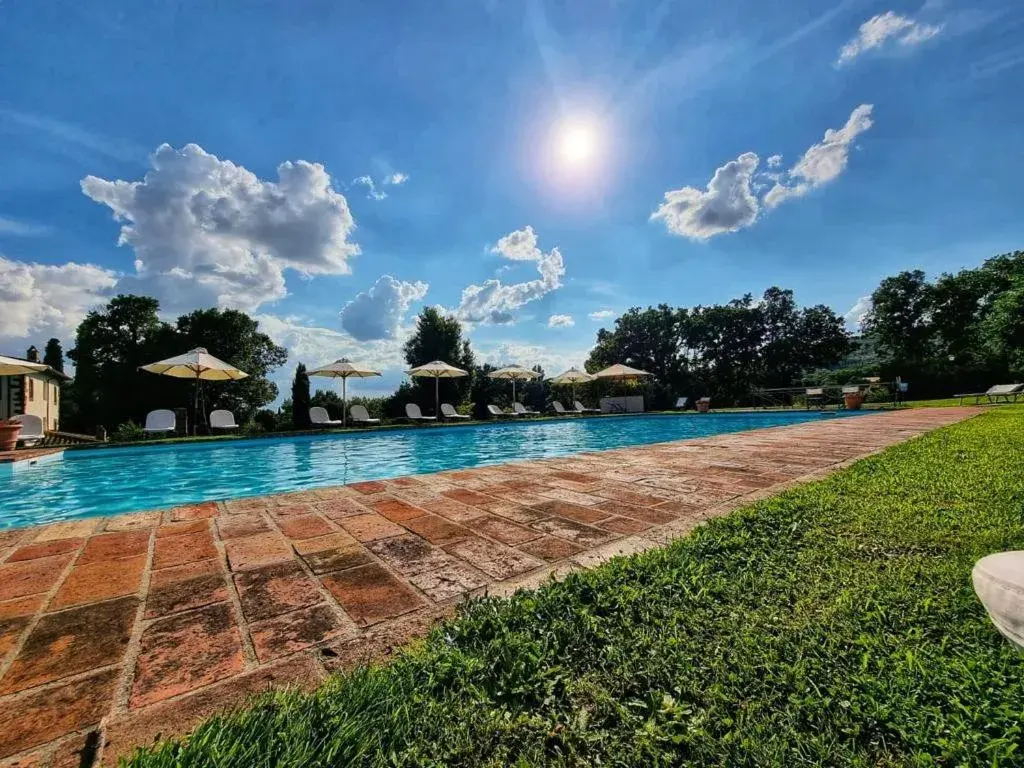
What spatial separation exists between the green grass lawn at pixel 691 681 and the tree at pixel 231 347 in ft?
62.0

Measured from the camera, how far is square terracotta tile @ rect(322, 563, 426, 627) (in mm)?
1580

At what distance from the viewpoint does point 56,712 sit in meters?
1.08

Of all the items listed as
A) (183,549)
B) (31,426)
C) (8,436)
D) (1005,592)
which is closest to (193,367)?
(8,436)

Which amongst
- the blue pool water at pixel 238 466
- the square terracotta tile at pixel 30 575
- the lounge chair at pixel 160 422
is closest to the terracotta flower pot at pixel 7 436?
the blue pool water at pixel 238 466

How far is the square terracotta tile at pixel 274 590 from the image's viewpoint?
1614mm

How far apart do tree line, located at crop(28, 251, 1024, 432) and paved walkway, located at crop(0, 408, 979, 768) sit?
13570mm

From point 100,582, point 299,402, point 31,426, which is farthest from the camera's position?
point 299,402

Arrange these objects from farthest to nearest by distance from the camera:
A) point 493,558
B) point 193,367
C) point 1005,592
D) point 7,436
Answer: point 193,367, point 7,436, point 493,558, point 1005,592

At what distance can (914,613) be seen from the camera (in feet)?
4.72

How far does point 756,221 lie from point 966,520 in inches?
795

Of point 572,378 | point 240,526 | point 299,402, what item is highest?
point 572,378

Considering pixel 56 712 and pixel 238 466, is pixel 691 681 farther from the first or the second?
pixel 238 466

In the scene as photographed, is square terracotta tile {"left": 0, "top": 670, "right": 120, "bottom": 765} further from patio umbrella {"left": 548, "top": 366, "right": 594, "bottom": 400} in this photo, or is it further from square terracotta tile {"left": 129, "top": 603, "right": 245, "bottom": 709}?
patio umbrella {"left": 548, "top": 366, "right": 594, "bottom": 400}

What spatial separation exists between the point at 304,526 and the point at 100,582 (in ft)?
3.08
